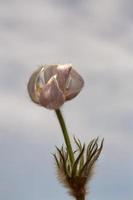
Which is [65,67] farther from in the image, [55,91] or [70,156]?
[70,156]

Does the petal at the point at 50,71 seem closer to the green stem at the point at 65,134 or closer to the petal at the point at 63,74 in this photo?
the petal at the point at 63,74

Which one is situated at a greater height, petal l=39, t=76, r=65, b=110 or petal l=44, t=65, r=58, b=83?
petal l=44, t=65, r=58, b=83

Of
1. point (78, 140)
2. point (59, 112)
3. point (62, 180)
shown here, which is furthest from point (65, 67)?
point (62, 180)

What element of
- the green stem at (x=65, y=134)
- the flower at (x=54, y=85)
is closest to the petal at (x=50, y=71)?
the flower at (x=54, y=85)

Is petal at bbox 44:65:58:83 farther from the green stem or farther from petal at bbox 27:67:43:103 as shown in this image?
the green stem

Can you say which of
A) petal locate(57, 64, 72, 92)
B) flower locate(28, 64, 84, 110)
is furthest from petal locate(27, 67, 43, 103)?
petal locate(57, 64, 72, 92)

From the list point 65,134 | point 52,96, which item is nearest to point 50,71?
point 52,96
